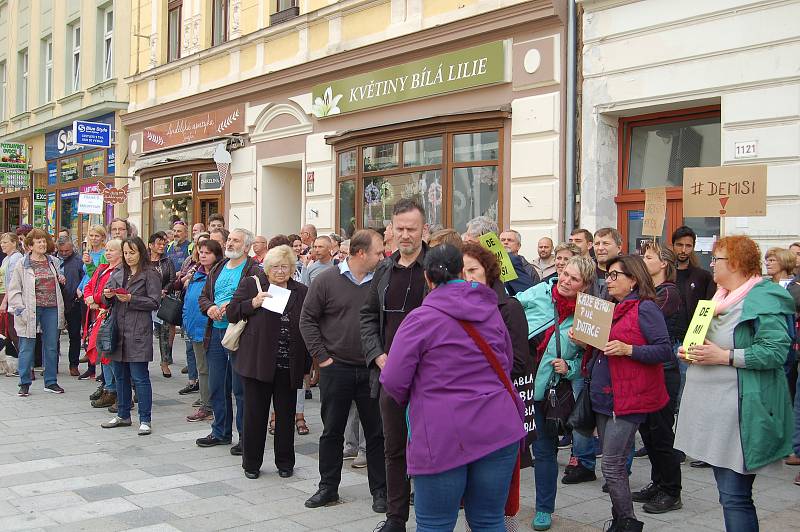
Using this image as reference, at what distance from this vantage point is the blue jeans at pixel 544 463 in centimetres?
515

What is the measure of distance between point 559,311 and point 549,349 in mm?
258

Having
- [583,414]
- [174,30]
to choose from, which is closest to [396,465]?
[583,414]

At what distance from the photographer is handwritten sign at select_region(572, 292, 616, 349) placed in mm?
4855

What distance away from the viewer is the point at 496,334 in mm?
3787

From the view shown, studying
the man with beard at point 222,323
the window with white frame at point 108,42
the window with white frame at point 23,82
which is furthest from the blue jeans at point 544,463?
the window with white frame at point 23,82

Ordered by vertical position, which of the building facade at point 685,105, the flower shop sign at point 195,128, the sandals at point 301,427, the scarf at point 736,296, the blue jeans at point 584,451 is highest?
the flower shop sign at point 195,128

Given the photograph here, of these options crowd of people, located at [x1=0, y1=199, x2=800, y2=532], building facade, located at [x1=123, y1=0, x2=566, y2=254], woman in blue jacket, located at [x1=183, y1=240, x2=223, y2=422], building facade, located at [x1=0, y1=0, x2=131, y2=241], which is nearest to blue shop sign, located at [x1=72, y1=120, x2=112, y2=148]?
building facade, located at [x1=0, y1=0, x2=131, y2=241]

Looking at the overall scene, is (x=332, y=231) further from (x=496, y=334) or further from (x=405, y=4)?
(x=496, y=334)

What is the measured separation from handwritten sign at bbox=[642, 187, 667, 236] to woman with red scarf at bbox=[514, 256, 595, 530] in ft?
9.44

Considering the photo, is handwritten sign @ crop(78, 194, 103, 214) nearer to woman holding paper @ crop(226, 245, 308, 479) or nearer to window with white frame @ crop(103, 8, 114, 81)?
window with white frame @ crop(103, 8, 114, 81)

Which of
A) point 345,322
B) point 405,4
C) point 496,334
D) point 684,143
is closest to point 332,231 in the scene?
point 405,4

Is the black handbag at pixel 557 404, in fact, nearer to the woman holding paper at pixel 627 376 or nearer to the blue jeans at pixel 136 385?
the woman holding paper at pixel 627 376

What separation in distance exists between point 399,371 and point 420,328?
0.21 m

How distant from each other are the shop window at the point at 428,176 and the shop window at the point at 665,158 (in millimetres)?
1791
